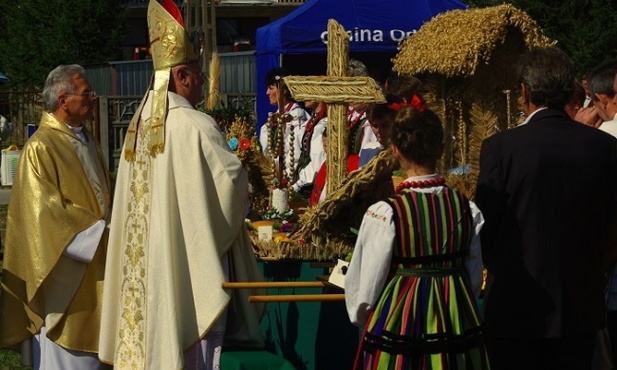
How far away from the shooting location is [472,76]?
6988mm

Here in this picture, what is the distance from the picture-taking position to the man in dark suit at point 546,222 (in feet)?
13.4

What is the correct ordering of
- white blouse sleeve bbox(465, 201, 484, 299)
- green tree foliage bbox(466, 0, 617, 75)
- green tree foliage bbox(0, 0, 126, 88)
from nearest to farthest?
white blouse sleeve bbox(465, 201, 484, 299) → green tree foliage bbox(466, 0, 617, 75) → green tree foliage bbox(0, 0, 126, 88)

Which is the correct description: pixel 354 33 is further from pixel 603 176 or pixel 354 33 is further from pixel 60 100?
pixel 603 176

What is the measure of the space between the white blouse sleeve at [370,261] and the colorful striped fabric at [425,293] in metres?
0.04

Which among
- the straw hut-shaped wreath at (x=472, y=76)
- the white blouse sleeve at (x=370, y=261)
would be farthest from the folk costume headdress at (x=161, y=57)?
the straw hut-shaped wreath at (x=472, y=76)

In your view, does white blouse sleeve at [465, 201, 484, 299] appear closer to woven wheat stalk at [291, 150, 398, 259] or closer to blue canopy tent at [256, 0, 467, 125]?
woven wheat stalk at [291, 150, 398, 259]

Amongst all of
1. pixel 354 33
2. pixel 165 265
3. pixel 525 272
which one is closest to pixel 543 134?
pixel 525 272

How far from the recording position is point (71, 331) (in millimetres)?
6020

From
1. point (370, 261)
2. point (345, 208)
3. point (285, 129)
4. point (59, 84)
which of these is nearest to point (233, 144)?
point (285, 129)

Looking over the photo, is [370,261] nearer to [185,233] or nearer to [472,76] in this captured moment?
[185,233]

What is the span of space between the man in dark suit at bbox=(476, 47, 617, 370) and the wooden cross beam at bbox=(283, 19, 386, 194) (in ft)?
6.50

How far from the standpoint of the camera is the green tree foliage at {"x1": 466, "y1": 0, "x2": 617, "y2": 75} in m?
14.1

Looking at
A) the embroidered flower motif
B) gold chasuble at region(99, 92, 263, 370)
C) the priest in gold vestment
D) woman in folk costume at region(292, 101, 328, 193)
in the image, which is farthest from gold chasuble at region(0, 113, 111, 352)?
woman in folk costume at region(292, 101, 328, 193)

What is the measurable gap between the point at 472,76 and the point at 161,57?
2.24 m
